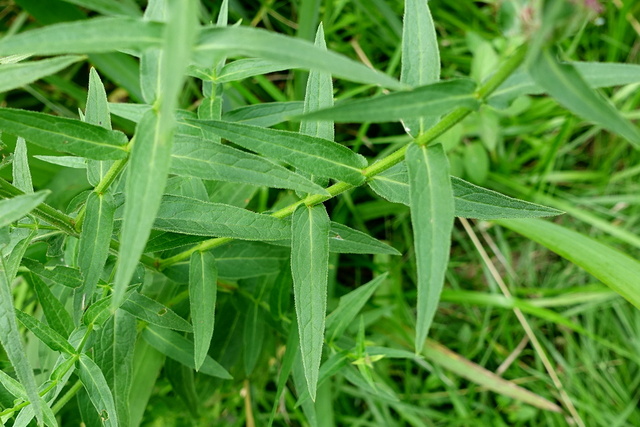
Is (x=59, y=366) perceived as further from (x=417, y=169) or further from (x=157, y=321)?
(x=417, y=169)

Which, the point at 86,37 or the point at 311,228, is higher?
the point at 86,37

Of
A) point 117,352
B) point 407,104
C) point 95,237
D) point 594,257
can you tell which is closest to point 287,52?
point 407,104

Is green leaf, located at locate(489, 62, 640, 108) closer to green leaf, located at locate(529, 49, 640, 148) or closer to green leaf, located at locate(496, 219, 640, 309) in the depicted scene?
green leaf, located at locate(529, 49, 640, 148)

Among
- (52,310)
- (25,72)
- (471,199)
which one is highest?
(25,72)

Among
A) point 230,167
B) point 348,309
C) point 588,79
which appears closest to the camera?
point 588,79

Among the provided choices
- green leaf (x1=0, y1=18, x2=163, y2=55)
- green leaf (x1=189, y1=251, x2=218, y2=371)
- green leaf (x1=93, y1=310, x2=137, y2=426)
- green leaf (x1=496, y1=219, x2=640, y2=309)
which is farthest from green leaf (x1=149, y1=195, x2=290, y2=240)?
green leaf (x1=496, y1=219, x2=640, y2=309)

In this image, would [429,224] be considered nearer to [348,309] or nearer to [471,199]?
[471,199]

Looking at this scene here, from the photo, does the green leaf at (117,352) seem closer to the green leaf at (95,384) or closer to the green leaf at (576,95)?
the green leaf at (95,384)
